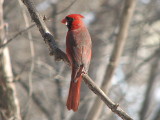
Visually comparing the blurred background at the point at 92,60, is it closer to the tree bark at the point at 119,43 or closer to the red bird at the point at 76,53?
the tree bark at the point at 119,43

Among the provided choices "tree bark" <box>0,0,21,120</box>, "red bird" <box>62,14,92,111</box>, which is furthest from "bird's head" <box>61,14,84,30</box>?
"tree bark" <box>0,0,21,120</box>

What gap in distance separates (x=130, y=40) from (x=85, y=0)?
4.64ft

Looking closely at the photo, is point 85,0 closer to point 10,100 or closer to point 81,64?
point 10,100

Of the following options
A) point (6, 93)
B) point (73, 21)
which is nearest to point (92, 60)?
point (6, 93)

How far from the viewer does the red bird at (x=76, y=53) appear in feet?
12.1

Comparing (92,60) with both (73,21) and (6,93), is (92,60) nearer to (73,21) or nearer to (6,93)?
(6,93)

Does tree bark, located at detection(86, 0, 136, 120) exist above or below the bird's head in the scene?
above

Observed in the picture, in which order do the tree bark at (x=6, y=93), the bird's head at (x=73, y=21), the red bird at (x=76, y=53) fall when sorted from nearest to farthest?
the red bird at (x=76, y=53) → the bird's head at (x=73, y=21) → the tree bark at (x=6, y=93)

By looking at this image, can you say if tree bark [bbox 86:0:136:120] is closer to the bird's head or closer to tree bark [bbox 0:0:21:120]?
tree bark [bbox 0:0:21:120]

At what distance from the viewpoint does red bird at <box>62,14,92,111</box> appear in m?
3.70

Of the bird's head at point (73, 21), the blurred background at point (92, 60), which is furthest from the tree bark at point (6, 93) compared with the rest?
the blurred background at point (92, 60)

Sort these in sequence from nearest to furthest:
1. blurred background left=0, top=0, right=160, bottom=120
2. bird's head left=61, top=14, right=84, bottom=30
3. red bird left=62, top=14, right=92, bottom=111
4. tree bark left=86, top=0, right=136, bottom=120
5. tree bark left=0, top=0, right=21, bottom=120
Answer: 1. red bird left=62, top=14, right=92, bottom=111
2. bird's head left=61, top=14, right=84, bottom=30
3. tree bark left=0, top=0, right=21, bottom=120
4. tree bark left=86, top=0, right=136, bottom=120
5. blurred background left=0, top=0, right=160, bottom=120

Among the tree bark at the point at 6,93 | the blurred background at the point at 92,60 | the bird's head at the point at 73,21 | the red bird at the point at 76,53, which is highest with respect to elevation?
the blurred background at the point at 92,60

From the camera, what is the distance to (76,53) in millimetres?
4098
